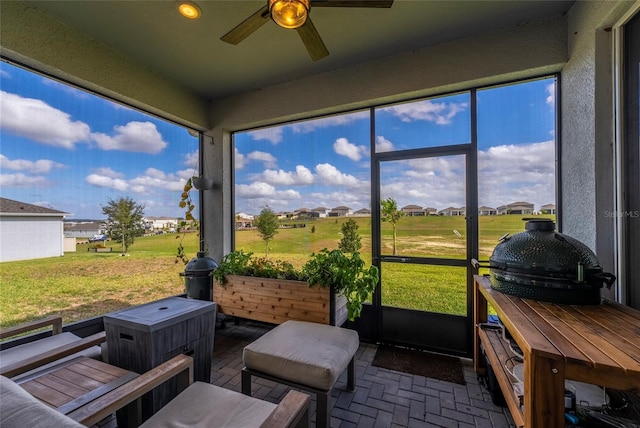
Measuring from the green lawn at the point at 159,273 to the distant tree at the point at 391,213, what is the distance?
6cm

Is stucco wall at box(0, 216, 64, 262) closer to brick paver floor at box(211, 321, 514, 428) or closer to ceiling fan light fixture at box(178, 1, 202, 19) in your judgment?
brick paver floor at box(211, 321, 514, 428)

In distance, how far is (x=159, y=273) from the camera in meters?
3.29

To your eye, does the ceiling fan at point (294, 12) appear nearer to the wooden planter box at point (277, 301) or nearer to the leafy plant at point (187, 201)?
the wooden planter box at point (277, 301)

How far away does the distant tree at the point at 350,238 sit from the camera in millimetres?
3066

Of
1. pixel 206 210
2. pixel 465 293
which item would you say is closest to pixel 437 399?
pixel 465 293

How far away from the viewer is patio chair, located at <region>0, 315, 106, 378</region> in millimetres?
1412

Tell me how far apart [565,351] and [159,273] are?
377 cm

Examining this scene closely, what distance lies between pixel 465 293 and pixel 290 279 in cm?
178

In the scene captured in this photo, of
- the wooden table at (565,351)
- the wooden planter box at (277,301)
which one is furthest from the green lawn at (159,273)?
the wooden table at (565,351)

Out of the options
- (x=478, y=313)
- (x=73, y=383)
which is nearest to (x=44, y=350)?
(x=73, y=383)

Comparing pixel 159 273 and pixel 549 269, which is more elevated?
pixel 549 269

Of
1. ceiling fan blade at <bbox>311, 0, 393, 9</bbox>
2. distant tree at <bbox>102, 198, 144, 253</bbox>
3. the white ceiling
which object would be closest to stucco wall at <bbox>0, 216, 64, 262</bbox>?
distant tree at <bbox>102, 198, 144, 253</bbox>

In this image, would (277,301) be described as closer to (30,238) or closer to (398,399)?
(398,399)

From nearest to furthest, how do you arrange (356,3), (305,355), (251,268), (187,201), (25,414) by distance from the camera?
1. (25,414)
2. (356,3)
3. (305,355)
4. (251,268)
5. (187,201)
